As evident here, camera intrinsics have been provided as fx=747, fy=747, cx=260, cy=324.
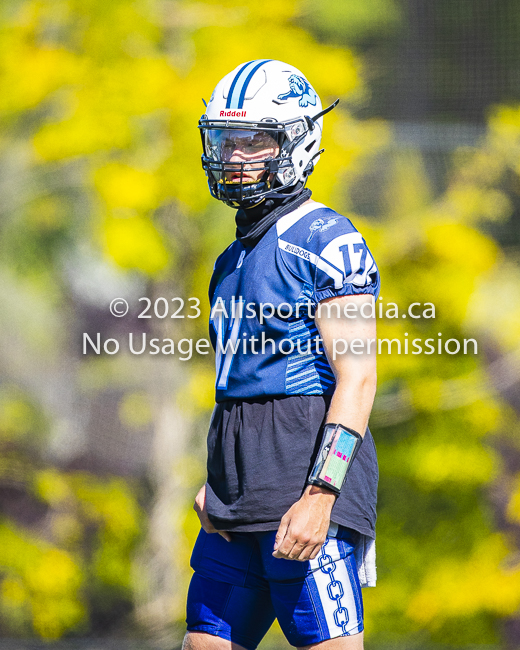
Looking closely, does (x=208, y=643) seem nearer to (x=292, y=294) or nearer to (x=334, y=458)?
(x=334, y=458)

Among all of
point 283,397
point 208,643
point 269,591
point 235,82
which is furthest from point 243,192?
point 208,643

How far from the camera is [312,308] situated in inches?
61.1

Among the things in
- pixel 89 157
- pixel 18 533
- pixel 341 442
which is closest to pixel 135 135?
pixel 89 157

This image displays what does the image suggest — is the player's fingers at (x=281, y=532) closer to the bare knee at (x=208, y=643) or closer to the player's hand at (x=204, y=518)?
the player's hand at (x=204, y=518)

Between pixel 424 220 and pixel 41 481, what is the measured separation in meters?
2.51

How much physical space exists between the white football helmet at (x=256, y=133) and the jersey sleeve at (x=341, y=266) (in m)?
0.23

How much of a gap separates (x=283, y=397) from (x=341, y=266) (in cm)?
30

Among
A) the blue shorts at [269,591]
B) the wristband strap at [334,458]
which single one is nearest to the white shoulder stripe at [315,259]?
the wristband strap at [334,458]

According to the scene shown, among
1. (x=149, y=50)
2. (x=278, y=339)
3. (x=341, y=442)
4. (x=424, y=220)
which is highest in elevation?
(x=149, y=50)

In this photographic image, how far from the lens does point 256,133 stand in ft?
5.51

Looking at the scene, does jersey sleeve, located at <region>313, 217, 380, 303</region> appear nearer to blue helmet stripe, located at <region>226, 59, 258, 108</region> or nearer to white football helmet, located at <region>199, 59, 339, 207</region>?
white football helmet, located at <region>199, 59, 339, 207</region>

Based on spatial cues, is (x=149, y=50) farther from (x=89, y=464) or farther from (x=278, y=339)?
(x=278, y=339)

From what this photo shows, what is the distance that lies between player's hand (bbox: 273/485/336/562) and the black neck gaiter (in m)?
0.58

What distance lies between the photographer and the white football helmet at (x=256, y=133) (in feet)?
5.46
